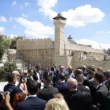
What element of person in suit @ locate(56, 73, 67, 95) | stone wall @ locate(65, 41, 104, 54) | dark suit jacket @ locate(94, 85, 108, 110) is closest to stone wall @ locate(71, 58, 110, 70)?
stone wall @ locate(65, 41, 104, 54)

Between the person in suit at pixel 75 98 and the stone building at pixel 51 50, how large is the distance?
27.3 m

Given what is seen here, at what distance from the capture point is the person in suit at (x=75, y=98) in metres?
5.15

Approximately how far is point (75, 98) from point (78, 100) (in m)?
0.07

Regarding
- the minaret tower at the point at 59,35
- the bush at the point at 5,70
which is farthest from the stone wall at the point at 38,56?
the bush at the point at 5,70

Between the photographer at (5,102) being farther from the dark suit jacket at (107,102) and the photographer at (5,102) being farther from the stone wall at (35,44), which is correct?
the stone wall at (35,44)

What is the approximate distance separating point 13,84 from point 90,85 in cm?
193

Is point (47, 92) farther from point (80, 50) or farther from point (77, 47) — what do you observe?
point (80, 50)

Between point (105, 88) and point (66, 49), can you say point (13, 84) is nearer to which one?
point (105, 88)

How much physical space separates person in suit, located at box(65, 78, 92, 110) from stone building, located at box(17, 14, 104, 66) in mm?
27347

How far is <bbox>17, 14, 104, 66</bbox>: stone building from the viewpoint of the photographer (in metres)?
33.2

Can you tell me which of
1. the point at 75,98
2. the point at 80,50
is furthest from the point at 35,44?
the point at 75,98

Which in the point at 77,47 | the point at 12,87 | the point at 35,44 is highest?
the point at 35,44

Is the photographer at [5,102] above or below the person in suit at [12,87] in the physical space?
below

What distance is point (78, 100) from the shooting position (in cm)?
515
